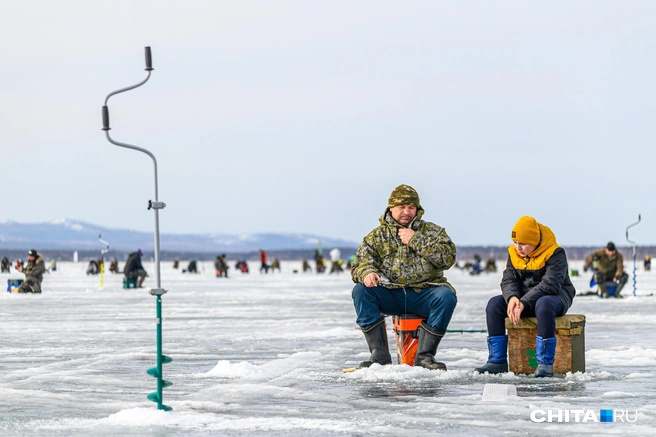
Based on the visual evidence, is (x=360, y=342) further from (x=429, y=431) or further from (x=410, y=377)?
(x=429, y=431)

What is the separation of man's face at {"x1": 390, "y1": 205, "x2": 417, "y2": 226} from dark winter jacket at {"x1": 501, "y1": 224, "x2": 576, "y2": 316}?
91 centimetres

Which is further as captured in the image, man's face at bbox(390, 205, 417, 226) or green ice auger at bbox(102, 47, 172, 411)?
man's face at bbox(390, 205, 417, 226)

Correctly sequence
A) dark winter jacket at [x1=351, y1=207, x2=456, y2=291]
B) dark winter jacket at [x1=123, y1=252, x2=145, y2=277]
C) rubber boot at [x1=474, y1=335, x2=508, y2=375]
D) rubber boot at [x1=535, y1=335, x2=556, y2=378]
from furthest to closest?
dark winter jacket at [x1=123, y1=252, x2=145, y2=277], dark winter jacket at [x1=351, y1=207, x2=456, y2=291], rubber boot at [x1=474, y1=335, x2=508, y2=375], rubber boot at [x1=535, y1=335, x2=556, y2=378]

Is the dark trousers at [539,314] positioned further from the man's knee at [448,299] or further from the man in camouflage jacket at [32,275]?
the man in camouflage jacket at [32,275]

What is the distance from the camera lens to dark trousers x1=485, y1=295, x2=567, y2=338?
8.92 m

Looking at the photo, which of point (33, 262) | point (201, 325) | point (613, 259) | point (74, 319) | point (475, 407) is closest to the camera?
A: point (475, 407)

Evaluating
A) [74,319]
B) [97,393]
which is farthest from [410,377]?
[74,319]

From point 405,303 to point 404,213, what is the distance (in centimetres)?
75

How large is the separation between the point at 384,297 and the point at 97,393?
263 cm

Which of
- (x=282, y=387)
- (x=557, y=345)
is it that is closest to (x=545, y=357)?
(x=557, y=345)

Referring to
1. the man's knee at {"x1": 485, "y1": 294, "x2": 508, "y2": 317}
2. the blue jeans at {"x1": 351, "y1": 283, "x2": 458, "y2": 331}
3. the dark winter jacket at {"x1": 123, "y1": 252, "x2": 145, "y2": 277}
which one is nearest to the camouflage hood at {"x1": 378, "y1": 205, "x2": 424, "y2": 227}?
the blue jeans at {"x1": 351, "y1": 283, "x2": 458, "y2": 331}

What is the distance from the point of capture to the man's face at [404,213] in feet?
30.8

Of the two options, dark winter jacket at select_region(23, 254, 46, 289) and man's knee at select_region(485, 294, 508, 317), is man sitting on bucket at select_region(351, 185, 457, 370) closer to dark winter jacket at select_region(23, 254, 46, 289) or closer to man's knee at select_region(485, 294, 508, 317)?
man's knee at select_region(485, 294, 508, 317)

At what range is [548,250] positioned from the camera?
364 inches
